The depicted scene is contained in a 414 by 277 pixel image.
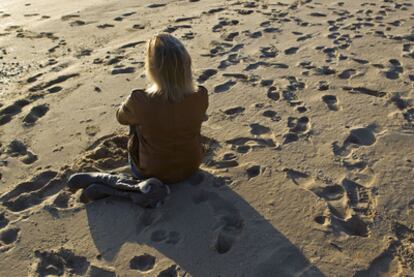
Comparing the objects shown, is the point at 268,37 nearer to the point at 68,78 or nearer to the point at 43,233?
the point at 68,78

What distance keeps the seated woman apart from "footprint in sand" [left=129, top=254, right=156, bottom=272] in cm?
67

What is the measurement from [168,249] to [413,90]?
306 cm

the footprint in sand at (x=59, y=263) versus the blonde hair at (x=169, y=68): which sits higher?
the blonde hair at (x=169, y=68)

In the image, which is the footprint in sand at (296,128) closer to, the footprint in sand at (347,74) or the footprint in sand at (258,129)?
the footprint in sand at (258,129)

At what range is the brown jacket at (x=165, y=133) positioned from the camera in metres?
3.25

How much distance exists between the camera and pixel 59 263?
304cm

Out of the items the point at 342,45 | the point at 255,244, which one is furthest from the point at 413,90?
the point at 255,244

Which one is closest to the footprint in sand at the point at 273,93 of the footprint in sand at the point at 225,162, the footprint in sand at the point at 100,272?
the footprint in sand at the point at 225,162

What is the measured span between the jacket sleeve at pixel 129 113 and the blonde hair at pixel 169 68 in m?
0.13

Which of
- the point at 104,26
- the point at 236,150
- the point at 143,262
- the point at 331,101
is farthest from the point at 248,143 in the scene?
the point at 104,26

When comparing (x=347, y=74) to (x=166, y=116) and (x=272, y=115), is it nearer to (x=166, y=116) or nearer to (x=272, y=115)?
(x=272, y=115)

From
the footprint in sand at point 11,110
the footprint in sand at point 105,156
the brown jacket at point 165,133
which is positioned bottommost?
the footprint in sand at point 105,156

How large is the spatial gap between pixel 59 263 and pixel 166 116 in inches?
44.0

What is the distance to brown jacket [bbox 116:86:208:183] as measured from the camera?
325 centimetres
